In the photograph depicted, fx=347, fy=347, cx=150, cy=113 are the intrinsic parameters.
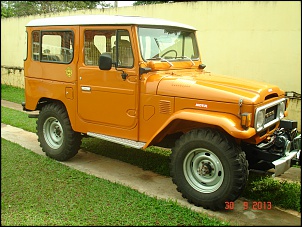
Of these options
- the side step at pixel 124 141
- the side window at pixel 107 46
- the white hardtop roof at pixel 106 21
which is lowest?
the side step at pixel 124 141

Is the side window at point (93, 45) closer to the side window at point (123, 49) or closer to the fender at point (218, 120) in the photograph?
the side window at point (123, 49)

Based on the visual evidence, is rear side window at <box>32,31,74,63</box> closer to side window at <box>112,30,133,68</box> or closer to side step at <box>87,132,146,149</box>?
side window at <box>112,30,133,68</box>

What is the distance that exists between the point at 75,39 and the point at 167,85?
5.91 feet

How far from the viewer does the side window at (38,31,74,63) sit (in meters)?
5.40

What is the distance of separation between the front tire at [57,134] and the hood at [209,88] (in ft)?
5.85

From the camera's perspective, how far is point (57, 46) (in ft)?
18.3

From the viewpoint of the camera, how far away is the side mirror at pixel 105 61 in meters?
4.62

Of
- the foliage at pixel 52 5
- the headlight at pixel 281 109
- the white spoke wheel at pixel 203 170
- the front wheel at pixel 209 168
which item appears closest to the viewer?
the front wheel at pixel 209 168

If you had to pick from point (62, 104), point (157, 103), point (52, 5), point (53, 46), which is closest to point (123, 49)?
point (157, 103)

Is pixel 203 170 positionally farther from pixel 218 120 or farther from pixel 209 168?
pixel 218 120

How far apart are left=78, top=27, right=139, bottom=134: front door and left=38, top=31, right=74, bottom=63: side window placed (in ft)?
0.96

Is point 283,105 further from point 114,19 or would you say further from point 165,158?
point 114,19

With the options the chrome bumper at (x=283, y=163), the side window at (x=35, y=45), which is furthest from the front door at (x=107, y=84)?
the chrome bumper at (x=283, y=163)

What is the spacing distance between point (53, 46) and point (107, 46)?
116 centimetres
